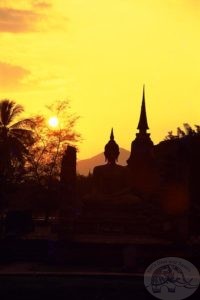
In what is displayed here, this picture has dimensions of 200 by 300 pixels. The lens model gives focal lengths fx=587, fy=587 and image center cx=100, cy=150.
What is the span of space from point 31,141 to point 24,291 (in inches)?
582

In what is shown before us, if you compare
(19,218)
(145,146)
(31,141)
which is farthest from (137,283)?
(145,146)

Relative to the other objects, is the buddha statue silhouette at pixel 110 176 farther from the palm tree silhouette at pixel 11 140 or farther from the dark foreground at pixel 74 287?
the dark foreground at pixel 74 287

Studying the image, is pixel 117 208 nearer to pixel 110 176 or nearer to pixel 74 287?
pixel 110 176

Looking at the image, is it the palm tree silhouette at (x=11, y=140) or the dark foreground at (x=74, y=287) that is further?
the palm tree silhouette at (x=11, y=140)

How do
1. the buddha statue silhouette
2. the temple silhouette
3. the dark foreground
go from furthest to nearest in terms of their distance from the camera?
the buddha statue silhouette < the temple silhouette < the dark foreground

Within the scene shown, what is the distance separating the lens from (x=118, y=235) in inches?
1182

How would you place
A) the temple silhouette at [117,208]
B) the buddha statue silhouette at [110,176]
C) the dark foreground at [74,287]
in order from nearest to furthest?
the dark foreground at [74,287], the temple silhouette at [117,208], the buddha statue silhouette at [110,176]

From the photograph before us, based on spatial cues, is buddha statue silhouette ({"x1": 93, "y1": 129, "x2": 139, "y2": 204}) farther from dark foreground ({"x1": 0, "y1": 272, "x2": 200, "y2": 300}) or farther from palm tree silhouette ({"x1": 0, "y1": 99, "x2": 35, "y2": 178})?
dark foreground ({"x1": 0, "y1": 272, "x2": 200, "y2": 300})

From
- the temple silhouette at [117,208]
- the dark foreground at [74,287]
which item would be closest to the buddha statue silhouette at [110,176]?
the temple silhouette at [117,208]

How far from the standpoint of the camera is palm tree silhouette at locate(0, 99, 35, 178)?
106 feet

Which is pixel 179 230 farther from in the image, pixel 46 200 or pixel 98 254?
pixel 46 200

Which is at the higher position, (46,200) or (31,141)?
(31,141)

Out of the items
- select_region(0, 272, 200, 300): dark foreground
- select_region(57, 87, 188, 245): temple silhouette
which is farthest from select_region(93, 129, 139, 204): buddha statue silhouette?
select_region(0, 272, 200, 300): dark foreground

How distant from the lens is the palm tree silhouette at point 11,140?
32.3m
